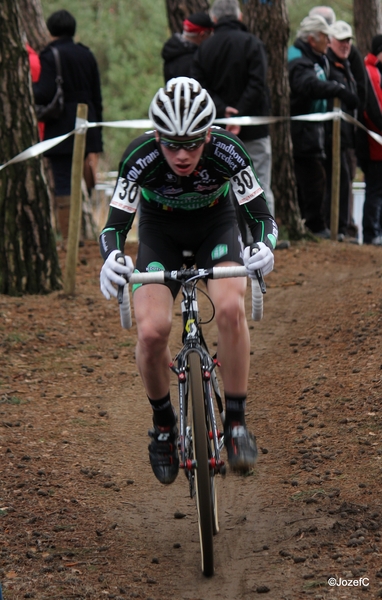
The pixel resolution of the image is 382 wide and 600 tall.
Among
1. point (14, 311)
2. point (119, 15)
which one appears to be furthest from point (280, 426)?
point (119, 15)

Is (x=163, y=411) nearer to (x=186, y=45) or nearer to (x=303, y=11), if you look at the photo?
(x=186, y=45)

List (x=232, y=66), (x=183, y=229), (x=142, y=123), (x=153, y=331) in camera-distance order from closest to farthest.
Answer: (x=153, y=331) → (x=183, y=229) → (x=142, y=123) → (x=232, y=66)

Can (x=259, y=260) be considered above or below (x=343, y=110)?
above

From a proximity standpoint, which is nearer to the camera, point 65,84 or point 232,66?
point 232,66

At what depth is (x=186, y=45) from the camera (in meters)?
10.8

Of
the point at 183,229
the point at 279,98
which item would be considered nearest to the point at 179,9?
the point at 279,98

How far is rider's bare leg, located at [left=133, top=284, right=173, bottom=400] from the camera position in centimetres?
470

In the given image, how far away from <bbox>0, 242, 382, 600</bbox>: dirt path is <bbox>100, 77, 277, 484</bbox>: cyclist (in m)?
0.47

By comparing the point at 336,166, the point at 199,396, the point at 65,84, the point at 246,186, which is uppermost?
the point at 246,186

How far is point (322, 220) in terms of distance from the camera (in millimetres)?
13289

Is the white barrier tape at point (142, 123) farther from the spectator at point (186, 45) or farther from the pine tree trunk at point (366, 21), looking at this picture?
the pine tree trunk at point (366, 21)

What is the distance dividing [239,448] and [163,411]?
507 millimetres

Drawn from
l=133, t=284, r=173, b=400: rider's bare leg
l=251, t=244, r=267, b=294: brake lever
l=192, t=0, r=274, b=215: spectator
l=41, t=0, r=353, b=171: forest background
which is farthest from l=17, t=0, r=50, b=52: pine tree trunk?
l=41, t=0, r=353, b=171: forest background

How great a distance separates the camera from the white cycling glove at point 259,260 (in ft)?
14.3
